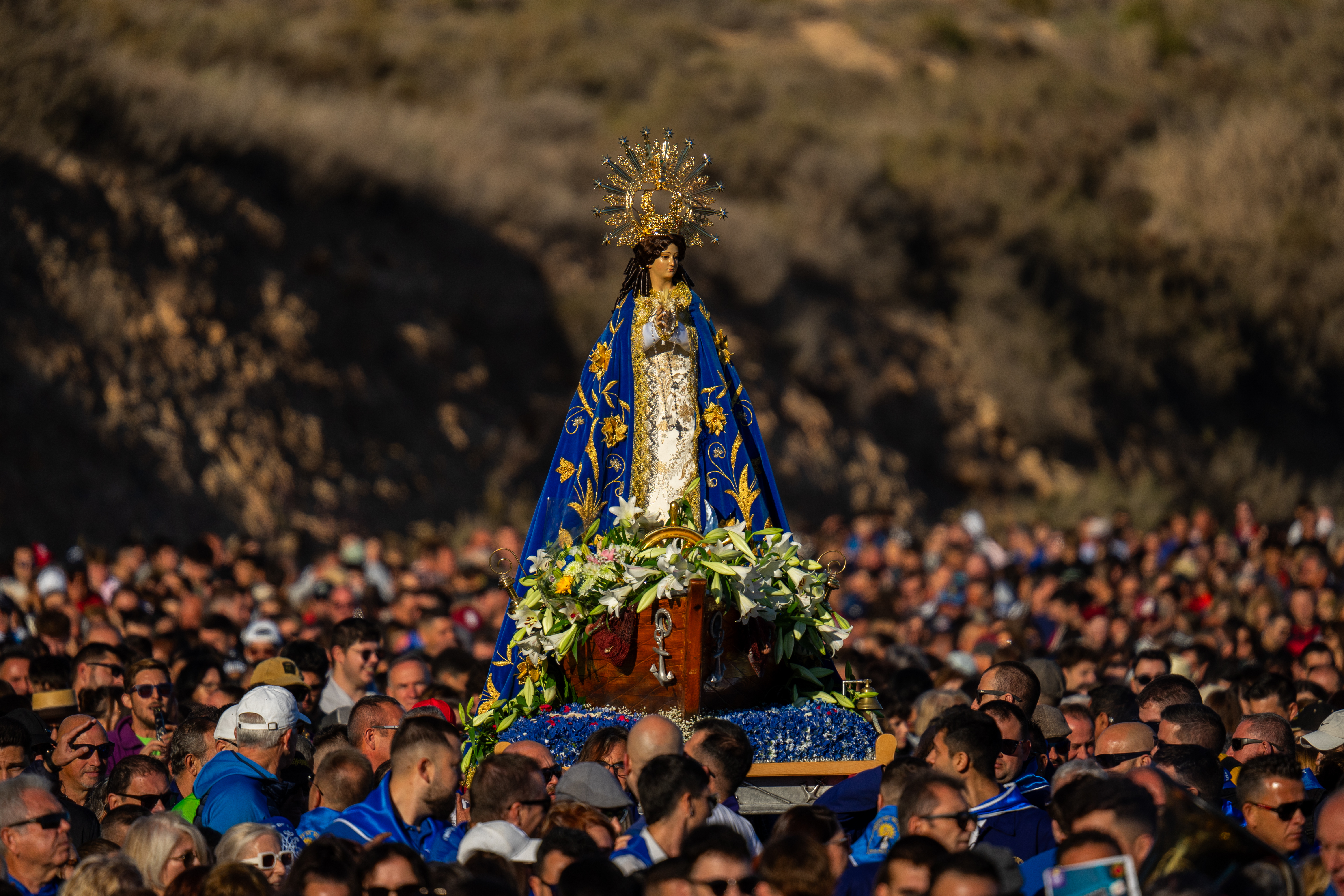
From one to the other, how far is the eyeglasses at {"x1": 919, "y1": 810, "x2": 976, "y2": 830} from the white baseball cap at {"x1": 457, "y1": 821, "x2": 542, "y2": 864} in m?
1.15

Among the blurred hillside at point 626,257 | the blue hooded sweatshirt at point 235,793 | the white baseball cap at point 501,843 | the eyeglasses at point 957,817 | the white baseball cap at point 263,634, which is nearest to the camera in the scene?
the eyeglasses at point 957,817

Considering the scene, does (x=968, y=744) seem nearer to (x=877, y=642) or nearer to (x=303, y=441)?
(x=877, y=642)

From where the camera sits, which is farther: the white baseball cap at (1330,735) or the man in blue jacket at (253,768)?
the white baseball cap at (1330,735)

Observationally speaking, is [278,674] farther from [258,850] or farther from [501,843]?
[501,843]

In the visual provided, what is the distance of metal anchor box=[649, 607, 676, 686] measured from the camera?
6539mm

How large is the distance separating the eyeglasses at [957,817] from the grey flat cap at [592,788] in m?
1.13

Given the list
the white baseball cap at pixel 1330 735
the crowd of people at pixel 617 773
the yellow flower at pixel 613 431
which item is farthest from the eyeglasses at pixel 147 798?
the white baseball cap at pixel 1330 735

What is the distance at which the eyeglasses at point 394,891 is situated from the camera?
4.29 m

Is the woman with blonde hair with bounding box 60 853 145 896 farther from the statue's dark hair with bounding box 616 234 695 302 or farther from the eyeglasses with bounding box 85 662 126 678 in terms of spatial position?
the statue's dark hair with bounding box 616 234 695 302

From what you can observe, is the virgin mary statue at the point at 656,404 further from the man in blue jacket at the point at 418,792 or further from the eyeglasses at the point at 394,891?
the eyeglasses at the point at 394,891

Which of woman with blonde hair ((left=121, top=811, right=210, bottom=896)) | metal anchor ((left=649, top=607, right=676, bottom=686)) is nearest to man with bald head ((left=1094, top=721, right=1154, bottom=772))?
metal anchor ((left=649, top=607, right=676, bottom=686))

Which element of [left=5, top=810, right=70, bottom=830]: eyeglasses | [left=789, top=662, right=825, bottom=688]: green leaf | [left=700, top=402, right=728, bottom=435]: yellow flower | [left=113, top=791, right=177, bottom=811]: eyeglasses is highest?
[left=700, top=402, right=728, bottom=435]: yellow flower

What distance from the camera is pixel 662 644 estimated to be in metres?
6.58

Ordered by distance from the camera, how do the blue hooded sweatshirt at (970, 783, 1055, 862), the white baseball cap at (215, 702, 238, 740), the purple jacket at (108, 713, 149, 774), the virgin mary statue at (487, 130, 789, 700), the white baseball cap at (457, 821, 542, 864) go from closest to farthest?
the white baseball cap at (457, 821, 542, 864)
the blue hooded sweatshirt at (970, 783, 1055, 862)
the white baseball cap at (215, 702, 238, 740)
the purple jacket at (108, 713, 149, 774)
the virgin mary statue at (487, 130, 789, 700)
